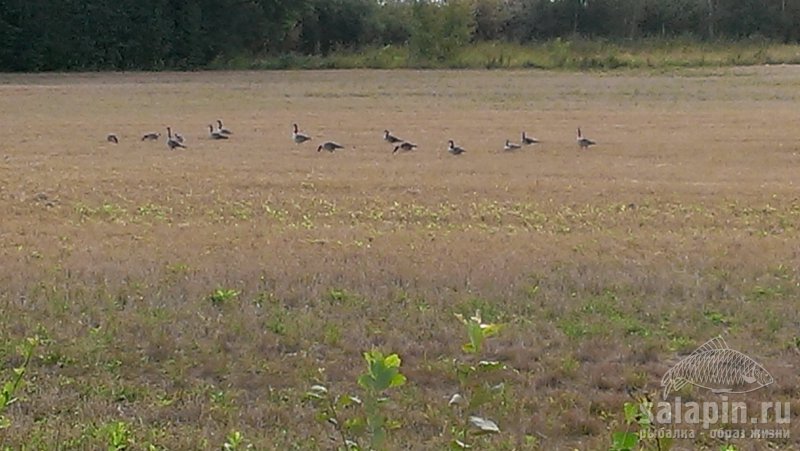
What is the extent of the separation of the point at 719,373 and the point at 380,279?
316 cm

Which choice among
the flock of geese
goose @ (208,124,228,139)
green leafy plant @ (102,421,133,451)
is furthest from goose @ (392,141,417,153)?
green leafy plant @ (102,421,133,451)

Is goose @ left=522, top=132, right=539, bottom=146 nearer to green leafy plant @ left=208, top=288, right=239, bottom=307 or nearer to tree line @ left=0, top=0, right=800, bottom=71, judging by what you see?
green leafy plant @ left=208, top=288, right=239, bottom=307

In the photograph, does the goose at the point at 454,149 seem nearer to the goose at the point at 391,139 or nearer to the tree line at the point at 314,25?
the goose at the point at 391,139

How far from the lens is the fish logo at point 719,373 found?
5574 mm

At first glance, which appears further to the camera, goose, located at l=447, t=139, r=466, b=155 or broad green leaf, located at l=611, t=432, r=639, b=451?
goose, located at l=447, t=139, r=466, b=155

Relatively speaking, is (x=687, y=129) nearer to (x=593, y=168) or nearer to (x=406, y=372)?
(x=593, y=168)

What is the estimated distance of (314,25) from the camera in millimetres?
58500

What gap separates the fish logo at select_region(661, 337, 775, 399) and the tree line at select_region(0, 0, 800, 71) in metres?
46.1

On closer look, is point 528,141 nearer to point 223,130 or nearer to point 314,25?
point 223,130

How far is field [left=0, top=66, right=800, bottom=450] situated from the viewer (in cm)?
535

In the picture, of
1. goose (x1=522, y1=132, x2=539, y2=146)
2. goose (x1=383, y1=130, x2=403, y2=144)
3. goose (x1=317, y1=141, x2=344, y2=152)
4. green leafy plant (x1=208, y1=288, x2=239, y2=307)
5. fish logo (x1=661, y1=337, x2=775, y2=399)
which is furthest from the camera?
goose (x1=383, y1=130, x2=403, y2=144)

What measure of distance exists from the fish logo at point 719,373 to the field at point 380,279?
0.37 ft

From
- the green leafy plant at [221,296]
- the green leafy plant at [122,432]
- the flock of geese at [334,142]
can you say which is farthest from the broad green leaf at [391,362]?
the flock of geese at [334,142]

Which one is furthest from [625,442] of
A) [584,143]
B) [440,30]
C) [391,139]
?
[440,30]
